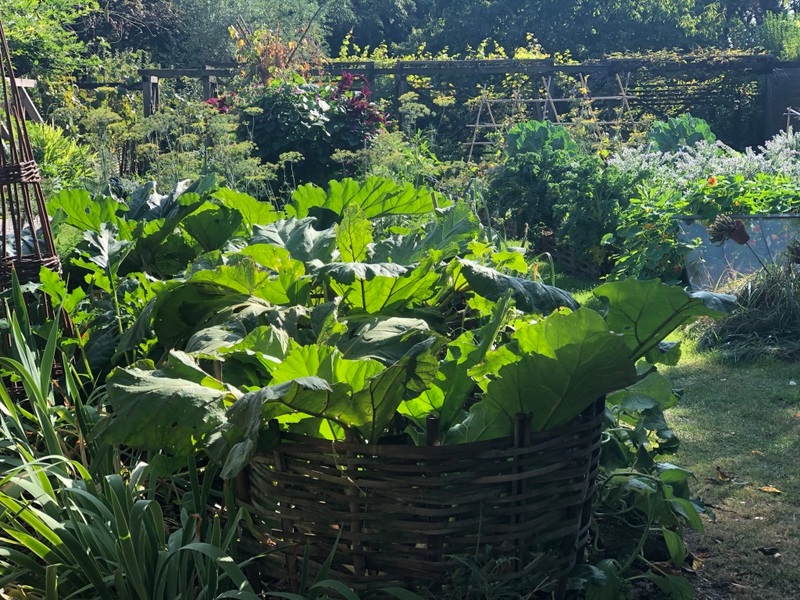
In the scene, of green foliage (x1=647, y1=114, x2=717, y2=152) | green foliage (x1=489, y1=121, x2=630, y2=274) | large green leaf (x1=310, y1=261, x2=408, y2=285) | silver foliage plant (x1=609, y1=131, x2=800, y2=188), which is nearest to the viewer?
large green leaf (x1=310, y1=261, x2=408, y2=285)

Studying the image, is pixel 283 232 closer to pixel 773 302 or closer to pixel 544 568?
pixel 544 568

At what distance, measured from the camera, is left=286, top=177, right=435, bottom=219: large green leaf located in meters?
2.73

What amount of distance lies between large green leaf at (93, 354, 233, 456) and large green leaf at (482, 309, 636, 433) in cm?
50

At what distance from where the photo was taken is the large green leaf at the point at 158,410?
1544 mm

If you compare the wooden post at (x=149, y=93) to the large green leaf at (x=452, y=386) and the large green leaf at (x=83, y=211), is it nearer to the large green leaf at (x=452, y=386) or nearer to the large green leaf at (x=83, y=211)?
the large green leaf at (x=83, y=211)

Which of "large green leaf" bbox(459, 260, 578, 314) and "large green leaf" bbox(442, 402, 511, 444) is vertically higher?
"large green leaf" bbox(459, 260, 578, 314)

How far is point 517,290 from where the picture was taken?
1.95m

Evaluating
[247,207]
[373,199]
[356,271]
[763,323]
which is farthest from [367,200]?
[763,323]

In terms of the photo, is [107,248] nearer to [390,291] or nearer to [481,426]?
[390,291]

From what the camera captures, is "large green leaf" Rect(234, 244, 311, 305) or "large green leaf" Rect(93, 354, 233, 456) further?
"large green leaf" Rect(234, 244, 311, 305)

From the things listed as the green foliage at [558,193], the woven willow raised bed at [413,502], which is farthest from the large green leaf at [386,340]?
the green foliage at [558,193]

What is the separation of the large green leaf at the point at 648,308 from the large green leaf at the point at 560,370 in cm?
13

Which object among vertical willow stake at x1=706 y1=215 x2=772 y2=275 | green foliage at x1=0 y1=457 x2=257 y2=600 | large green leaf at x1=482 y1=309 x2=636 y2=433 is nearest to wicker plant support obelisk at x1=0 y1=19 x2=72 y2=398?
green foliage at x1=0 y1=457 x2=257 y2=600

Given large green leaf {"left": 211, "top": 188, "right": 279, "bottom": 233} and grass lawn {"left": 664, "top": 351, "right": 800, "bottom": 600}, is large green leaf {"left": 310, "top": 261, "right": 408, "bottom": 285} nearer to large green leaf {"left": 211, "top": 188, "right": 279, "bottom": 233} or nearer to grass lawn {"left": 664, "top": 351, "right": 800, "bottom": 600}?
large green leaf {"left": 211, "top": 188, "right": 279, "bottom": 233}
